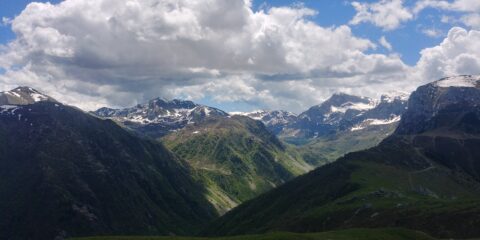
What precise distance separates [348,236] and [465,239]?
2005 inches

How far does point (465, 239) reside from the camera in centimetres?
19688

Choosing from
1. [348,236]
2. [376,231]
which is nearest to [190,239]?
[348,236]

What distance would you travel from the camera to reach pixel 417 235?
618ft

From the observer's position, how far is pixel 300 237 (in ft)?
559

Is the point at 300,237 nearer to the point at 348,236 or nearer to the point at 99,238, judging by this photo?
the point at 348,236

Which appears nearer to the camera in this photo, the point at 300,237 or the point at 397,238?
the point at 300,237

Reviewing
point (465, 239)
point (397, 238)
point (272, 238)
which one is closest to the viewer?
point (272, 238)

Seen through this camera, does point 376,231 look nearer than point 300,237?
No

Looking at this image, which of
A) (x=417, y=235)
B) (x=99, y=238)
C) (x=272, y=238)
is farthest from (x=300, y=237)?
(x=99, y=238)

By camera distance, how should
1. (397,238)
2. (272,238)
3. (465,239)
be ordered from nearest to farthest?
(272,238)
(397,238)
(465,239)

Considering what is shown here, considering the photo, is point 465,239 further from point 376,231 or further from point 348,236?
point 348,236

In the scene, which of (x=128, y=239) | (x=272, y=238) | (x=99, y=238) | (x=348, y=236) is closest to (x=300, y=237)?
(x=272, y=238)

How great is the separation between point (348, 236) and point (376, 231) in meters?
14.5

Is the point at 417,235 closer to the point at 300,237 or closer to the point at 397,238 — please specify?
the point at 397,238
